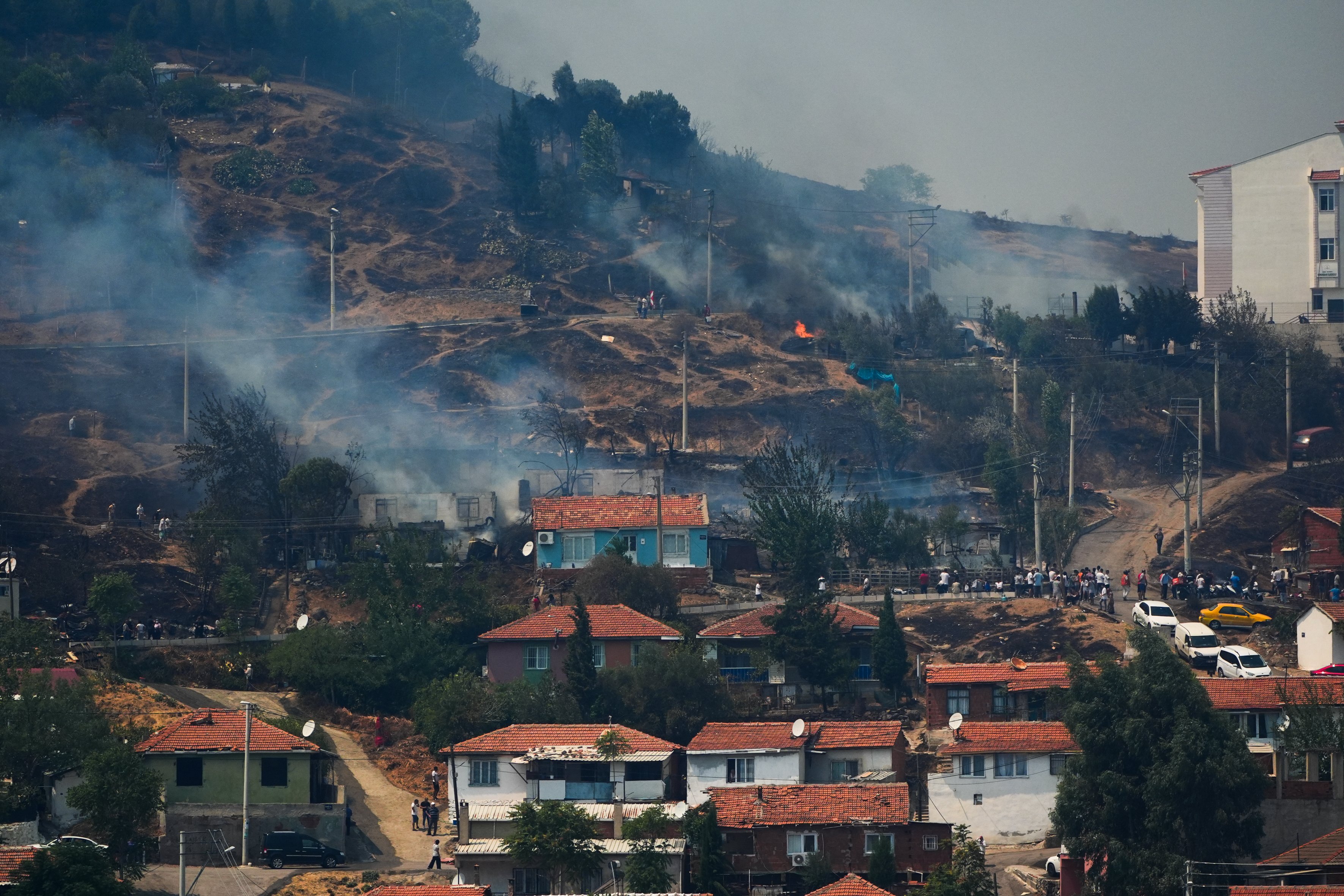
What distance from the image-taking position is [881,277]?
11250 centimetres

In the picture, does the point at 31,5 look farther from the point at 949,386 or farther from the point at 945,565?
the point at 945,565

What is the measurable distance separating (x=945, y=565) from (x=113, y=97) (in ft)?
225

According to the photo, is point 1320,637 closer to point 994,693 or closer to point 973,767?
point 994,693

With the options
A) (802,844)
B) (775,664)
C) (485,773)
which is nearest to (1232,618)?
(775,664)

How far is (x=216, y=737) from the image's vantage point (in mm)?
49875

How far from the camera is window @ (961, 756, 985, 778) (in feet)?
161

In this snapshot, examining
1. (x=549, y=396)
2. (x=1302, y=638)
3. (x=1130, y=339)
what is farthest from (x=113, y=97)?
(x=1302, y=638)

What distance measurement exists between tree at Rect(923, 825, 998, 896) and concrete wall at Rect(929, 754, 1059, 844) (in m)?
4.27

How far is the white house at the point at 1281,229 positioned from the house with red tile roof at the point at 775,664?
41.8 metres

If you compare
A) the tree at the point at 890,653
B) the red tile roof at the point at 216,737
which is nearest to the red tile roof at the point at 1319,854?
the tree at the point at 890,653

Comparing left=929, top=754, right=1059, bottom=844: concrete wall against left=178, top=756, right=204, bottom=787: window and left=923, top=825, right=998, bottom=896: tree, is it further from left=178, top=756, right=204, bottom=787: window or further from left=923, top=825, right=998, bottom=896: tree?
left=178, top=756, right=204, bottom=787: window

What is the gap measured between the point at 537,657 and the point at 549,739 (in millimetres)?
8222

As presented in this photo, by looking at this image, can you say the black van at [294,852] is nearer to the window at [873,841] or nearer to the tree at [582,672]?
the tree at [582,672]

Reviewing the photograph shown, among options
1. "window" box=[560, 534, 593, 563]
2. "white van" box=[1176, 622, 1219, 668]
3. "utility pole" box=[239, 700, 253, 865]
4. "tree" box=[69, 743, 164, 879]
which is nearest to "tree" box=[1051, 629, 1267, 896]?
"white van" box=[1176, 622, 1219, 668]
